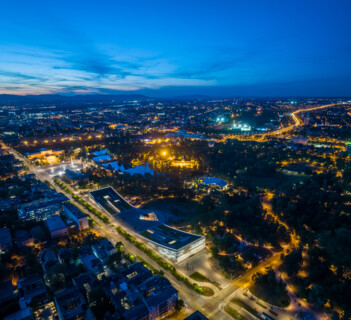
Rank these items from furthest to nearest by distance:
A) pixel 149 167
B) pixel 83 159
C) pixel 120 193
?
pixel 83 159 < pixel 149 167 < pixel 120 193

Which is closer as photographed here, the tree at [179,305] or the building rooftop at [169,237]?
the tree at [179,305]

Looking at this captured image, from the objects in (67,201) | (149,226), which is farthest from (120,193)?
(149,226)

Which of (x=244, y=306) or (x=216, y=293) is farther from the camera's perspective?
(x=216, y=293)

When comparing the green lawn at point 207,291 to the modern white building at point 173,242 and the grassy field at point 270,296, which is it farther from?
the modern white building at point 173,242

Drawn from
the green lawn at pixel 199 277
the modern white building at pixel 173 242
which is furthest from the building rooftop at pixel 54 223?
the green lawn at pixel 199 277

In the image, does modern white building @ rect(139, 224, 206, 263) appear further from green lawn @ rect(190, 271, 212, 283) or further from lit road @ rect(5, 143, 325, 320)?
green lawn @ rect(190, 271, 212, 283)

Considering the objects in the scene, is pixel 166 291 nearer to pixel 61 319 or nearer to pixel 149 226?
pixel 61 319

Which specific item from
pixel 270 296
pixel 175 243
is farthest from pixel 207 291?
pixel 175 243

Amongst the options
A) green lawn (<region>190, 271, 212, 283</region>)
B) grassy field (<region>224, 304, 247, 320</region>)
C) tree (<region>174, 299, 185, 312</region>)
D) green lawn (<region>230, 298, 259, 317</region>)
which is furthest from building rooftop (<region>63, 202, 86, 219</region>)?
green lawn (<region>230, 298, 259, 317</region>)

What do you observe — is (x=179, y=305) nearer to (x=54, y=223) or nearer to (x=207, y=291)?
(x=207, y=291)
